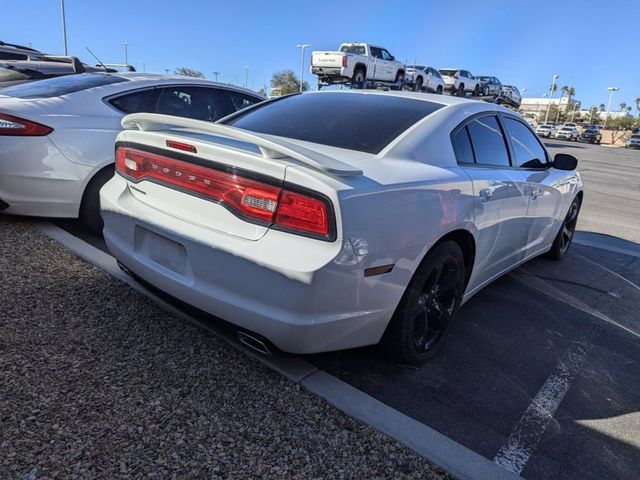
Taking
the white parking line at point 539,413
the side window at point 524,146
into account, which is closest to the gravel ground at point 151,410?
the white parking line at point 539,413

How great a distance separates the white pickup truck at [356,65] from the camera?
2202 centimetres

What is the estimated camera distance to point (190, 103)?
200 inches

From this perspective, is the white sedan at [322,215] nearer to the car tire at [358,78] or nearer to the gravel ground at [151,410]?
the gravel ground at [151,410]

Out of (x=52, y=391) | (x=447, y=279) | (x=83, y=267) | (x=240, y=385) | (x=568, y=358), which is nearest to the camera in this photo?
Answer: (x=52, y=391)

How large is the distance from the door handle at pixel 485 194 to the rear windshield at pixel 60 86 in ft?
11.8

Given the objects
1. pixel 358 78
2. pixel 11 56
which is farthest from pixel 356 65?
pixel 11 56

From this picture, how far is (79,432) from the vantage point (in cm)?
194

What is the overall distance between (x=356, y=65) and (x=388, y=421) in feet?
73.4

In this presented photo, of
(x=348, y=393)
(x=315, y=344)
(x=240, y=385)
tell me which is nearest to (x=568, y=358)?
(x=348, y=393)

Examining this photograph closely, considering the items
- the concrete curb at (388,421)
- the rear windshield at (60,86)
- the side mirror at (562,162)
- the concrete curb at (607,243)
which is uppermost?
the rear windshield at (60,86)

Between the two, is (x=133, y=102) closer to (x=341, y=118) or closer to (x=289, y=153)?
(x=341, y=118)

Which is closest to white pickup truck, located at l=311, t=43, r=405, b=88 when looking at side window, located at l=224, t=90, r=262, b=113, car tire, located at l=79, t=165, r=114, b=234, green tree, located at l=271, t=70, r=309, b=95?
side window, located at l=224, t=90, r=262, b=113

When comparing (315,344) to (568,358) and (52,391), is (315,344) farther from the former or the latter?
(568,358)

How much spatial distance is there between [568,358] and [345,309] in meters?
1.84
